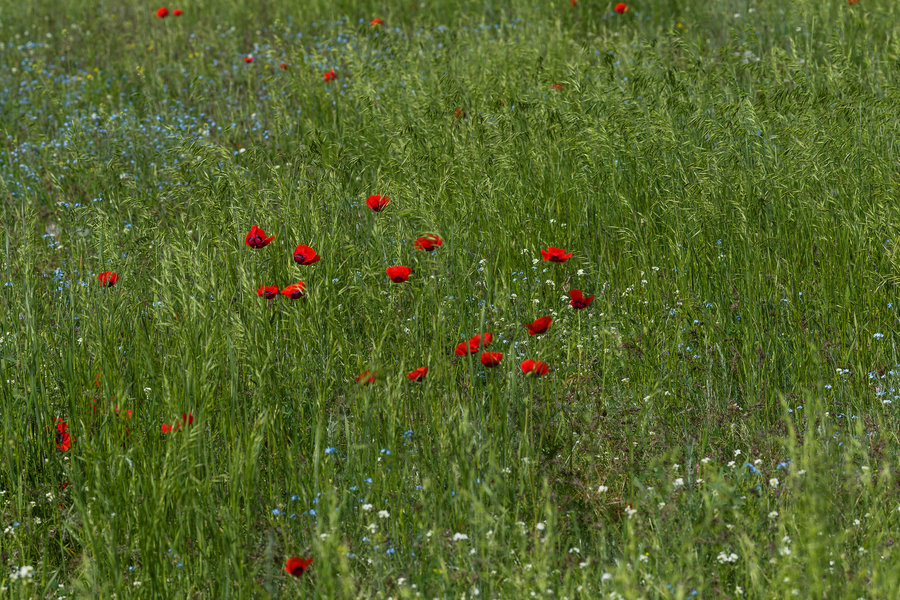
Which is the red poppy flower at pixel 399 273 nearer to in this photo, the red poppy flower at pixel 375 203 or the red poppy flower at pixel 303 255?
the red poppy flower at pixel 303 255

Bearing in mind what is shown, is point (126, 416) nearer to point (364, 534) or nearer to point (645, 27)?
point (364, 534)

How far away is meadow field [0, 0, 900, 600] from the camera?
6.85 feet

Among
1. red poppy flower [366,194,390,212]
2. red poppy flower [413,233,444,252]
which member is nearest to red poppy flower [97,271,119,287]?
red poppy flower [366,194,390,212]

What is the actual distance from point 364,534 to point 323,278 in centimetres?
102

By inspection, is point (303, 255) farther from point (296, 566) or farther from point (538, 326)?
point (296, 566)

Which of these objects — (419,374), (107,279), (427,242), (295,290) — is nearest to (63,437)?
(107,279)

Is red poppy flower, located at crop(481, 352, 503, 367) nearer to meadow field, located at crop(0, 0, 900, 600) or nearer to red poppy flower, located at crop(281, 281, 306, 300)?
meadow field, located at crop(0, 0, 900, 600)

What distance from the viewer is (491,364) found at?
7.91 feet

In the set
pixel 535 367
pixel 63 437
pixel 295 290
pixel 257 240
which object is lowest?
pixel 63 437

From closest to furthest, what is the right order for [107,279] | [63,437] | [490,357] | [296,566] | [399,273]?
[296,566]
[490,357]
[63,437]
[399,273]
[107,279]

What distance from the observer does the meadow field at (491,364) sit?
6.85 ft

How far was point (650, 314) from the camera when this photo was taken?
10.5ft

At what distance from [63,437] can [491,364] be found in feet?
4.28

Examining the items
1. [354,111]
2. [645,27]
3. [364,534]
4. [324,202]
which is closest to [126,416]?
[364,534]
